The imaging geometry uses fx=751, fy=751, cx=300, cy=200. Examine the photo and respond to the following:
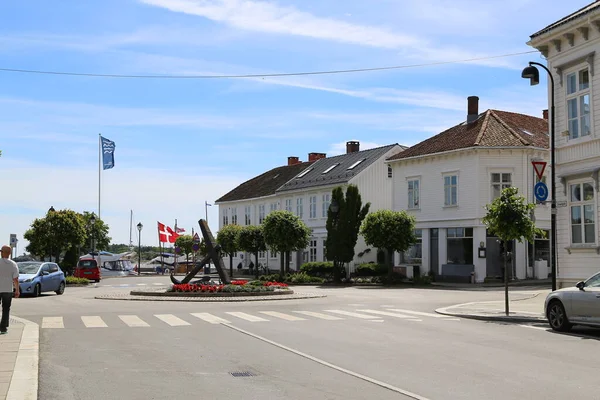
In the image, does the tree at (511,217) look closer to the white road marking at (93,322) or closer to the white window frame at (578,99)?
the white window frame at (578,99)

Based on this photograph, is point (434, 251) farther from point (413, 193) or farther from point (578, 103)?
point (578, 103)

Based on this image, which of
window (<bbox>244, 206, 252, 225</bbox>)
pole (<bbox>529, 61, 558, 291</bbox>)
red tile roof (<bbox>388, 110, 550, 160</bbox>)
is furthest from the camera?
window (<bbox>244, 206, 252, 225</bbox>)

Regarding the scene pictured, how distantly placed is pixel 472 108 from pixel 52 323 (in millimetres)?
36710

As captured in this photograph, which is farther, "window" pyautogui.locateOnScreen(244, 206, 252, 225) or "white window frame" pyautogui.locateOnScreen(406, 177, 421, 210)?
"window" pyautogui.locateOnScreen(244, 206, 252, 225)

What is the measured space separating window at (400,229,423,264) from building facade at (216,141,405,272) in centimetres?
546

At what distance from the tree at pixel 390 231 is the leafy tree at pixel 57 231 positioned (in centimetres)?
2009

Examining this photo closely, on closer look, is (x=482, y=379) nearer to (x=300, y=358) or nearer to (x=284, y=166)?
(x=300, y=358)

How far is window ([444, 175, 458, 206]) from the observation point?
46.2 m

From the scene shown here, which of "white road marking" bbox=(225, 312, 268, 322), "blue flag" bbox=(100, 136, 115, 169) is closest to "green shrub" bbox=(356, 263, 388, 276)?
"blue flag" bbox=(100, 136, 115, 169)

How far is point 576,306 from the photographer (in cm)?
1645

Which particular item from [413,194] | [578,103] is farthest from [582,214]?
[413,194]

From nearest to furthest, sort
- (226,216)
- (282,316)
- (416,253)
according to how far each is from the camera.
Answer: (282,316), (416,253), (226,216)

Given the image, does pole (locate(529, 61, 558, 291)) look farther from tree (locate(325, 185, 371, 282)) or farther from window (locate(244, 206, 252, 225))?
window (locate(244, 206, 252, 225))

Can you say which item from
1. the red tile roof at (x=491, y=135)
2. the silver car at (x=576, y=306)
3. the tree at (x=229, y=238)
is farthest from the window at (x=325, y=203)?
the silver car at (x=576, y=306)
